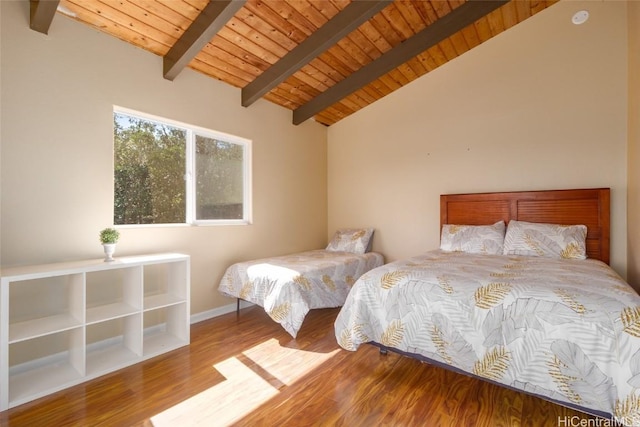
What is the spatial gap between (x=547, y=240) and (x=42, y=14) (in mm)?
4138

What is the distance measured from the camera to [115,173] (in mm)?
2373

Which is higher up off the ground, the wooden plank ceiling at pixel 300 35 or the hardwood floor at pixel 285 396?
the wooden plank ceiling at pixel 300 35

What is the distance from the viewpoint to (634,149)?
A: 2398mm

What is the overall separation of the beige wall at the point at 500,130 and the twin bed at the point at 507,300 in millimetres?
283

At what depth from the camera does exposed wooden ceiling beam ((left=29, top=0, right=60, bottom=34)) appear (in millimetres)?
1793

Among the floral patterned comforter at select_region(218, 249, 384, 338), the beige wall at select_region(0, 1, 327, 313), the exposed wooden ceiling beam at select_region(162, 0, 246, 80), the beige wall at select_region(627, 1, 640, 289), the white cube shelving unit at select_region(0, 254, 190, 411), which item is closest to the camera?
the white cube shelving unit at select_region(0, 254, 190, 411)

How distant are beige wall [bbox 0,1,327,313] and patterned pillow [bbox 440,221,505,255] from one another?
7.61ft

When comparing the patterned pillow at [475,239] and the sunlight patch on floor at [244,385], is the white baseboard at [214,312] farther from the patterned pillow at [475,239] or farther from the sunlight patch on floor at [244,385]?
the patterned pillow at [475,239]

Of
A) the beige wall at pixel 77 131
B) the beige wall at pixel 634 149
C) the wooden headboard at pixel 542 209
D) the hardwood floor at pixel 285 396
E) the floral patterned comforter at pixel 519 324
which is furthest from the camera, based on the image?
the wooden headboard at pixel 542 209

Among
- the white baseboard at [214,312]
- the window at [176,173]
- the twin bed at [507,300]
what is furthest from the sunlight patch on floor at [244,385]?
the window at [176,173]

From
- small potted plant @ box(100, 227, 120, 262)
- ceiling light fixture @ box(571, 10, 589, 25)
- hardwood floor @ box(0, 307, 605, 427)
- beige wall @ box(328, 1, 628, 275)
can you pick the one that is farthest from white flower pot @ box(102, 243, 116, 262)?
ceiling light fixture @ box(571, 10, 589, 25)

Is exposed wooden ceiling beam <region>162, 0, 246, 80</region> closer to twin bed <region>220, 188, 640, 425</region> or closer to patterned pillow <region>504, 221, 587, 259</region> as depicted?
twin bed <region>220, 188, 640, 425</region>

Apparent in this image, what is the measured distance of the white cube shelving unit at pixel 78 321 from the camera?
171 cm

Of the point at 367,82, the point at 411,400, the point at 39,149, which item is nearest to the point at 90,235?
the point at 39,149
